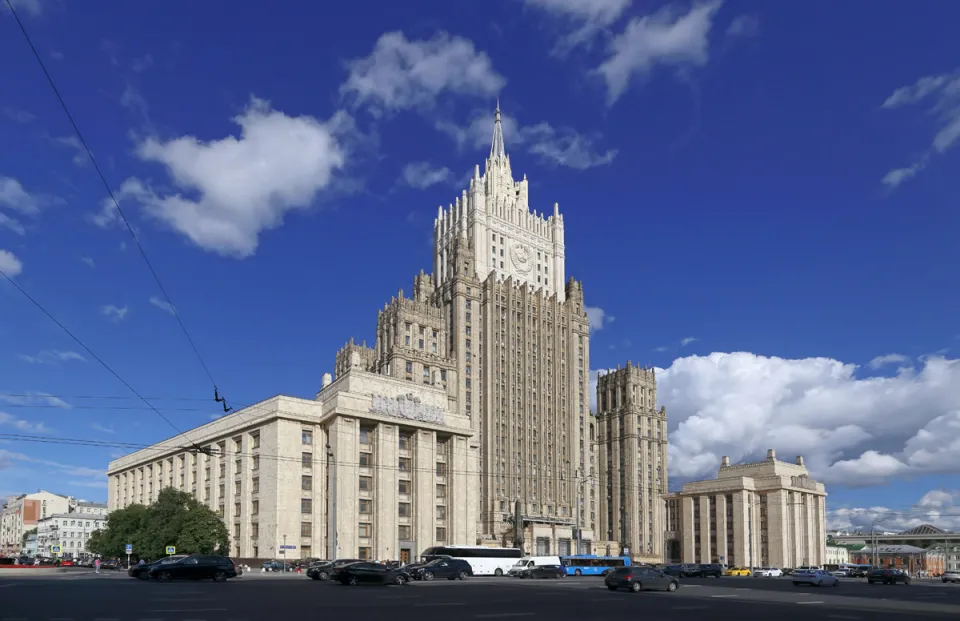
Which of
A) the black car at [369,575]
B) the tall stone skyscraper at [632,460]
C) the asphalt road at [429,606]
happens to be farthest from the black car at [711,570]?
the tall stone skyscraper at [632,460]

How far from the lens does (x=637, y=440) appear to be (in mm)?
171750

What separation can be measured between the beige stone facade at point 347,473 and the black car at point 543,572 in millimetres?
32104

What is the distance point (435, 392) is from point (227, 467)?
27291 millimetres

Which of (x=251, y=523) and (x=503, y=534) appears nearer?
(x=251, y=523)

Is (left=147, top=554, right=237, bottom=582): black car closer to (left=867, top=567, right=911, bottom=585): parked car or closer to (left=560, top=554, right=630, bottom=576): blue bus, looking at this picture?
(left=560, top=554, right=630, bottom=576): blue bus

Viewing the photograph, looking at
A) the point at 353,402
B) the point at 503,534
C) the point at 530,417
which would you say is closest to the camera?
the point at 353,402

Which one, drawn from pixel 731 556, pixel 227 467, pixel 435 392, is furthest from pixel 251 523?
pixel 731 556

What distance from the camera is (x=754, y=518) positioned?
7003 inches

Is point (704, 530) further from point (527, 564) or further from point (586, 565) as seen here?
point (527, 564)

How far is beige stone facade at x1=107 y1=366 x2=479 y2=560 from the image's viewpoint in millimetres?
101500

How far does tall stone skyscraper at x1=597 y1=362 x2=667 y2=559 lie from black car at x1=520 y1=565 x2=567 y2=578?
9240 cm

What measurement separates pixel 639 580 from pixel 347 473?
57796 mm

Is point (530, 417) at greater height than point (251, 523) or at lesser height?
greater

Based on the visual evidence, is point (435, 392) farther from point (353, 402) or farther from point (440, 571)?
point (440, 571)
